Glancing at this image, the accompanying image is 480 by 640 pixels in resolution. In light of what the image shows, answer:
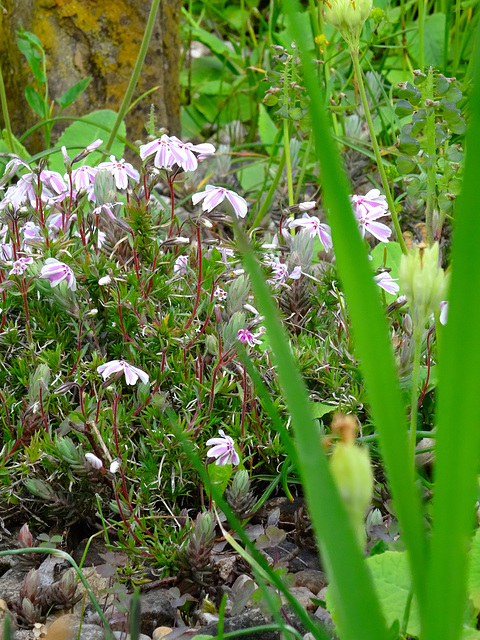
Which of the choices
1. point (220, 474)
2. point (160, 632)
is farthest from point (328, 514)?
point (220, 474)

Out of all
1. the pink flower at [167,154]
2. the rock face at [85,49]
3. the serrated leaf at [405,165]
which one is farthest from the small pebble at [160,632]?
the rock face at [85,49]

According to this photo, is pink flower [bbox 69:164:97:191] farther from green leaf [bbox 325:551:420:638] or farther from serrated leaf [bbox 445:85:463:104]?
green leaf [bbox 325:551:420:638]

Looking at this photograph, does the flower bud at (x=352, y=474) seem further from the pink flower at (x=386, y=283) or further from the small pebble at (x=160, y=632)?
the pink flower at (x=386, y=283)

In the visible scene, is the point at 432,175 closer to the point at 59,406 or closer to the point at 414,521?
the point at 59,406

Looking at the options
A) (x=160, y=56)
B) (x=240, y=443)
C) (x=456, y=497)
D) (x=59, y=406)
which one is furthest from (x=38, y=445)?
(x=160, y=56)

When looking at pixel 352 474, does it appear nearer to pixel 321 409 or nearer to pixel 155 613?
pixel 155 613

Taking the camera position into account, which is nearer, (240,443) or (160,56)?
(240,443)
